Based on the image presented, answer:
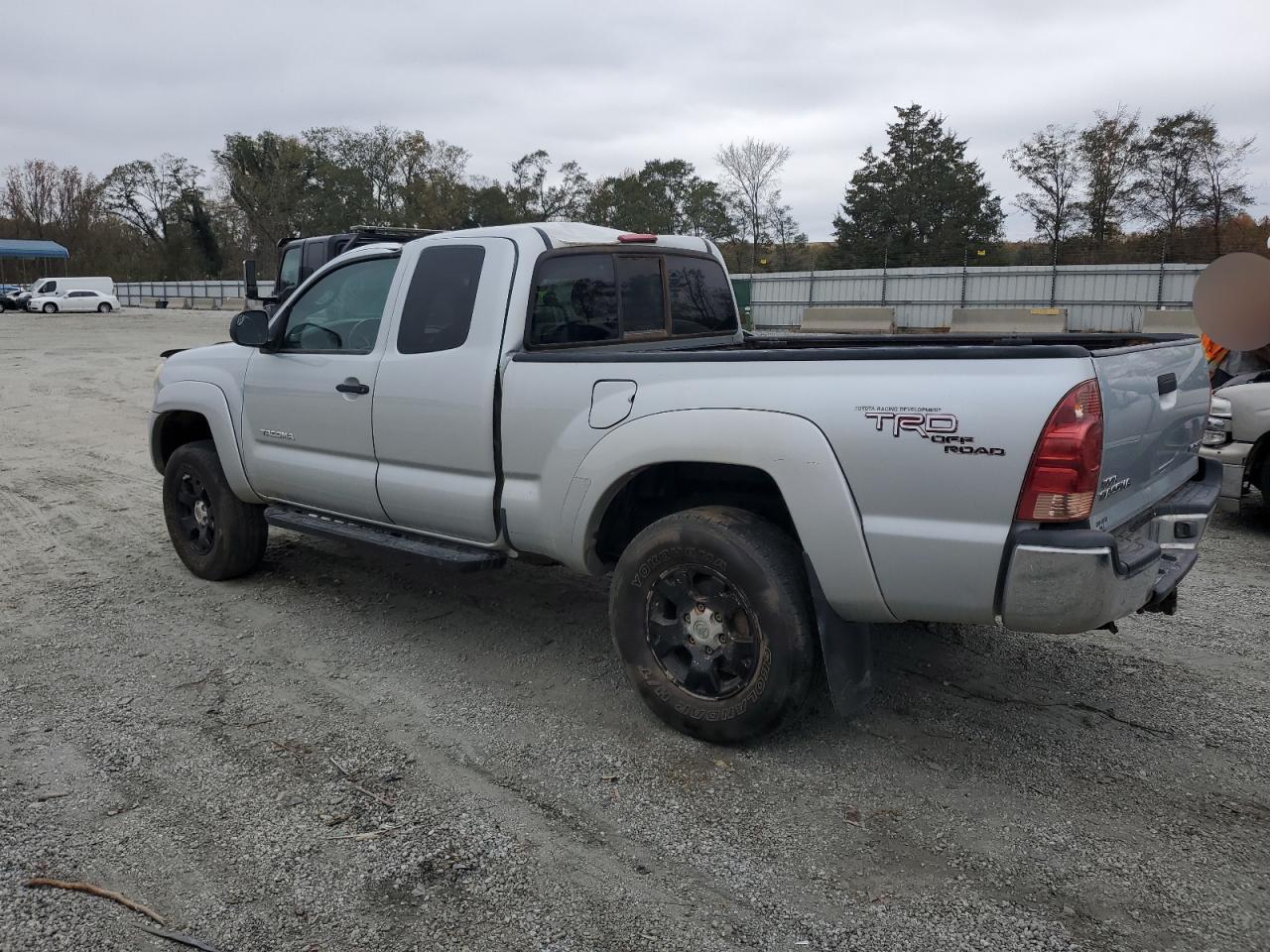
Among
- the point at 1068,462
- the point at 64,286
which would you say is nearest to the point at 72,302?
the point at 64,286

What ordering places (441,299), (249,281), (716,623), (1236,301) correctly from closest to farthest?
(716,623) → (441,299) → (1236,301) → (249,281)

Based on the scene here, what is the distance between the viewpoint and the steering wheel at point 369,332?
494cm

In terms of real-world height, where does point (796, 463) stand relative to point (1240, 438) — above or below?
above

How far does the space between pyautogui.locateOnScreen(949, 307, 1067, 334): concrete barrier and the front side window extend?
20.9 metres

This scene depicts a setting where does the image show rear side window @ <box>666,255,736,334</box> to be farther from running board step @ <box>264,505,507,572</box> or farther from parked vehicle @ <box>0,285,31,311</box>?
parked vehicle @ <box>0,285,31,311</box>

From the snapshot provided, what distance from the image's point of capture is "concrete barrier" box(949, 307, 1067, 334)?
942 inches

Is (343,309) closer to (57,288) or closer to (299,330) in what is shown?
(299,330)

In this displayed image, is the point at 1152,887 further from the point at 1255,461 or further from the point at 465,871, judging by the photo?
the point at 1255,461

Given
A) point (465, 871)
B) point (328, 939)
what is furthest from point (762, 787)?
point (328, 939)

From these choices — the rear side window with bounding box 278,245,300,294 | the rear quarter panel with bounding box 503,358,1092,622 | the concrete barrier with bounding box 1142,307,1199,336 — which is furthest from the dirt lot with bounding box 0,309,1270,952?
the concrete barrier with bounding box 1142,307,1199,336

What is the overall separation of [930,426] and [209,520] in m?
4.58

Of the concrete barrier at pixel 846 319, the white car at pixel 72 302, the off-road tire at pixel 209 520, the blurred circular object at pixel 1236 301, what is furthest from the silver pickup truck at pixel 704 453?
the white car at pixel 72 302

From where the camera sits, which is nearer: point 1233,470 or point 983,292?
point 1233,470

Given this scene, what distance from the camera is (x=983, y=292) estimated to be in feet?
98.9
